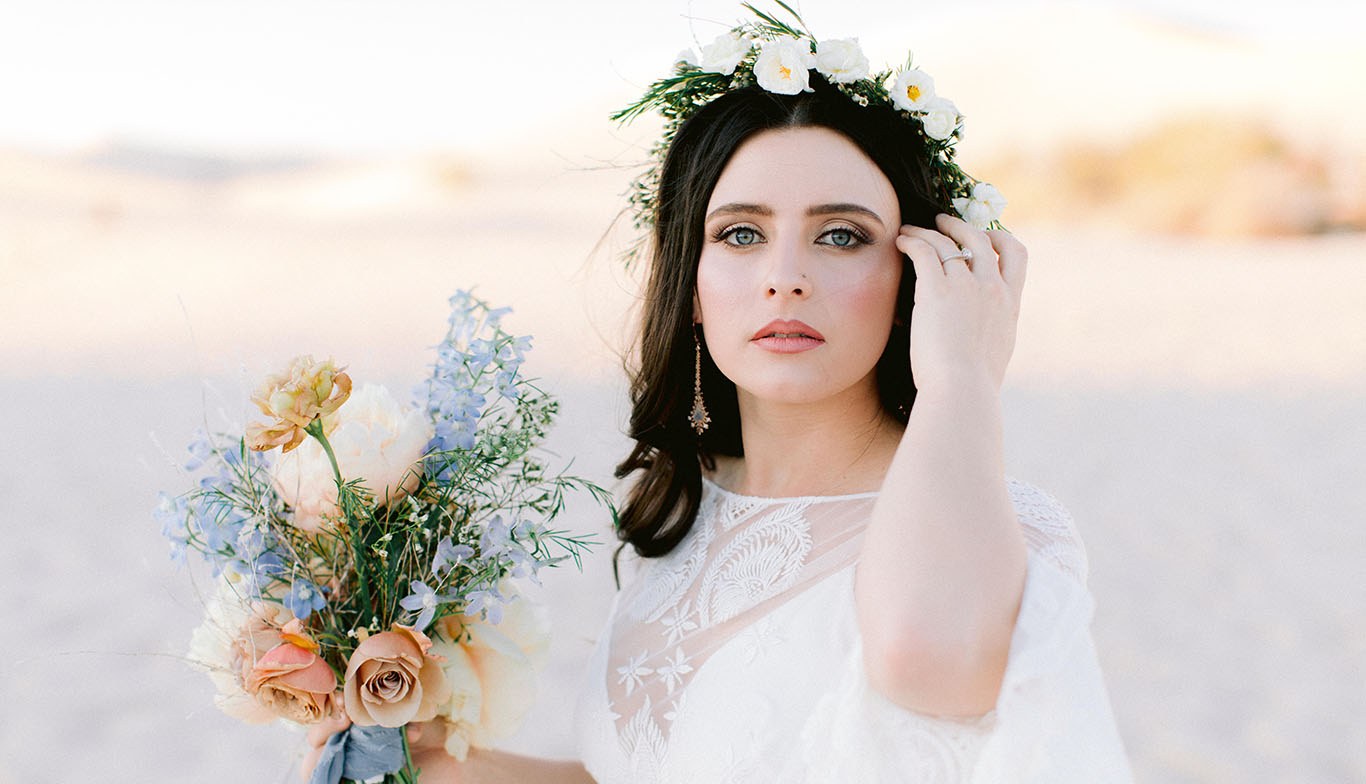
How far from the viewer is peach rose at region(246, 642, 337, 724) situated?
5.34ft

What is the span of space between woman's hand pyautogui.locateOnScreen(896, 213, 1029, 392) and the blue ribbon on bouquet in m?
1.06

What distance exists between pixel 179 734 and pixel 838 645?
406 centimetres

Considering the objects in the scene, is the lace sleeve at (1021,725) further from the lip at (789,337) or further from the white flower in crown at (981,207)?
the white flower in crown at (981,207)

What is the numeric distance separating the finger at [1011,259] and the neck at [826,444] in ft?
1.37

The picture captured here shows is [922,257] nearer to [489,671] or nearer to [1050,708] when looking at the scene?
[1050,708]

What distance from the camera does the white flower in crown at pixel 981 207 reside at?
216cm

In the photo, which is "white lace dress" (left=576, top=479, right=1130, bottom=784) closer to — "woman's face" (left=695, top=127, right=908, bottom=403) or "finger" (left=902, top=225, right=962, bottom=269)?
"woman's face" (left=695, top=127, right=908, bottom=403)

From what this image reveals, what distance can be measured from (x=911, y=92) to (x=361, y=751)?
159 centimetres

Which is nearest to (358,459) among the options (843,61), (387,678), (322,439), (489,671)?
(322,439)

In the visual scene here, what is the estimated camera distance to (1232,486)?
8.07 m

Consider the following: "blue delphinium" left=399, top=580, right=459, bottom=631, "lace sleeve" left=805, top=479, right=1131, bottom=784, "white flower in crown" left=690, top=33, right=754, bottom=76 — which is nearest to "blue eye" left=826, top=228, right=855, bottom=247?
"white flower in crown" left=690, top=33, right=754, bottom=76

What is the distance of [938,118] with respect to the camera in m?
2.14

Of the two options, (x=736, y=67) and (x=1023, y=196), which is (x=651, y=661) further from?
(x=1023, y=196)

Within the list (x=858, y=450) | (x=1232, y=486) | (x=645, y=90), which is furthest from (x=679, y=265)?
(x=1232, y=486)
